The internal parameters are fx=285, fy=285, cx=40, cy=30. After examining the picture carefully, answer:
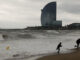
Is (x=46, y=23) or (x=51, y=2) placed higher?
(x=51, y=2)

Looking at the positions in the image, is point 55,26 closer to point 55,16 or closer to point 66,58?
point 55,16

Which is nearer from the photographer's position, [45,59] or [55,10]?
[45,59]

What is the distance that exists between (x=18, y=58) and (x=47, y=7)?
145 metres

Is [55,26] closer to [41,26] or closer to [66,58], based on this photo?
[41,26]

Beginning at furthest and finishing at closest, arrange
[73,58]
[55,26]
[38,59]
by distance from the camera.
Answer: [55,26]
[38,59]
[73,58]

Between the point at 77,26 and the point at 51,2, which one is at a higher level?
the point at 51,2

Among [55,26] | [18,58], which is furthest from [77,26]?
[18,58]

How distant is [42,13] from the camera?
161 m

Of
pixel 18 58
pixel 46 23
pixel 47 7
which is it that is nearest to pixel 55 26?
pixel 46 23

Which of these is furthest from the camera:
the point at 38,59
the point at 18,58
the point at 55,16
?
the point at 55,16

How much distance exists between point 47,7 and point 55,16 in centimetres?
710

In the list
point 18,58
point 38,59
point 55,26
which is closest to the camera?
point 38,59

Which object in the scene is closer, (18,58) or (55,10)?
(18,58)

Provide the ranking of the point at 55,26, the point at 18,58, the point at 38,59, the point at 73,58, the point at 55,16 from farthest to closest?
the point at 55,16, the point at 55,26, the point at 18,58, the point at 38,59, the point at 73,58
